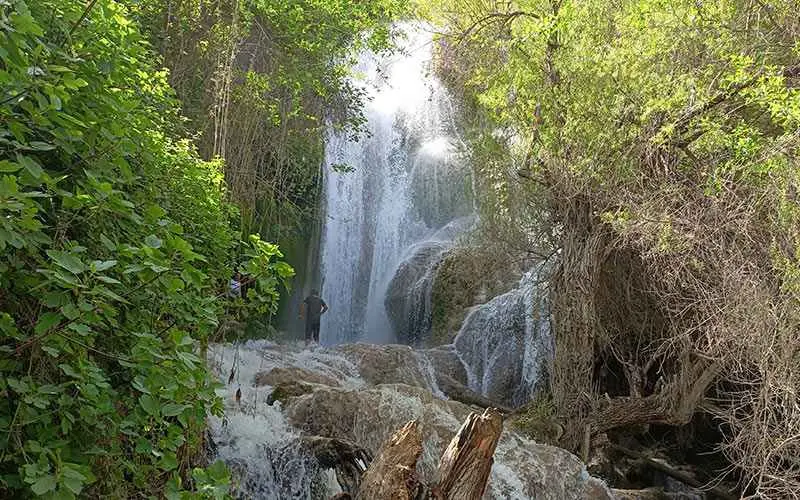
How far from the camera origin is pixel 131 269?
2.10 m

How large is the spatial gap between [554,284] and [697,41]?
3.06 metres

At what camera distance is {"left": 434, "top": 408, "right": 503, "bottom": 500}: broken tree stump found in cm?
355

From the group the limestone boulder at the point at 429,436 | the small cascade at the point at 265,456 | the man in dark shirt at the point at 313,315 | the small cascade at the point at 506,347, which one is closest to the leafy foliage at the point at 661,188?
the limestone boulder at the point at 429,436

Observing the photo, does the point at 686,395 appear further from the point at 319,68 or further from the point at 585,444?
the point at 319,68

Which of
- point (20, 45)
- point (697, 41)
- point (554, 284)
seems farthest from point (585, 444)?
point (20, 45)

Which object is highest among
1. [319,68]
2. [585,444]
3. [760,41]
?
[319,68]

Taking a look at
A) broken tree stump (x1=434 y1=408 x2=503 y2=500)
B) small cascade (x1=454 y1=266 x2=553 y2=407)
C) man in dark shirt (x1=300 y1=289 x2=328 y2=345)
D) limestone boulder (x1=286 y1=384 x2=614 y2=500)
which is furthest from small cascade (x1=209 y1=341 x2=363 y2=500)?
man in dark shirt (x1=300 y1=289 x2=328 y2=345)

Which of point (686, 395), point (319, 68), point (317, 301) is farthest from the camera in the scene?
point (317, 301)

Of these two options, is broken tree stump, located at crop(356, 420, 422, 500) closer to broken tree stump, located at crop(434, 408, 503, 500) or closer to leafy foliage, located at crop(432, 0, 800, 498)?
broken tree stump, located at crop(434, 408, 503, 500)

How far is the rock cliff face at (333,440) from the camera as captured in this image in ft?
17.3

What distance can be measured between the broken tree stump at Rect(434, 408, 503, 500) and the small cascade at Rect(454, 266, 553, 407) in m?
7.65

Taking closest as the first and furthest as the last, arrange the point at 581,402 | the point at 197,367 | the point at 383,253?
the point at 197,367, the point at 581,402, the point at 383,253

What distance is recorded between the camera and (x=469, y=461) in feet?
11.8

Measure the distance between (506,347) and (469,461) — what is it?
8.97m
